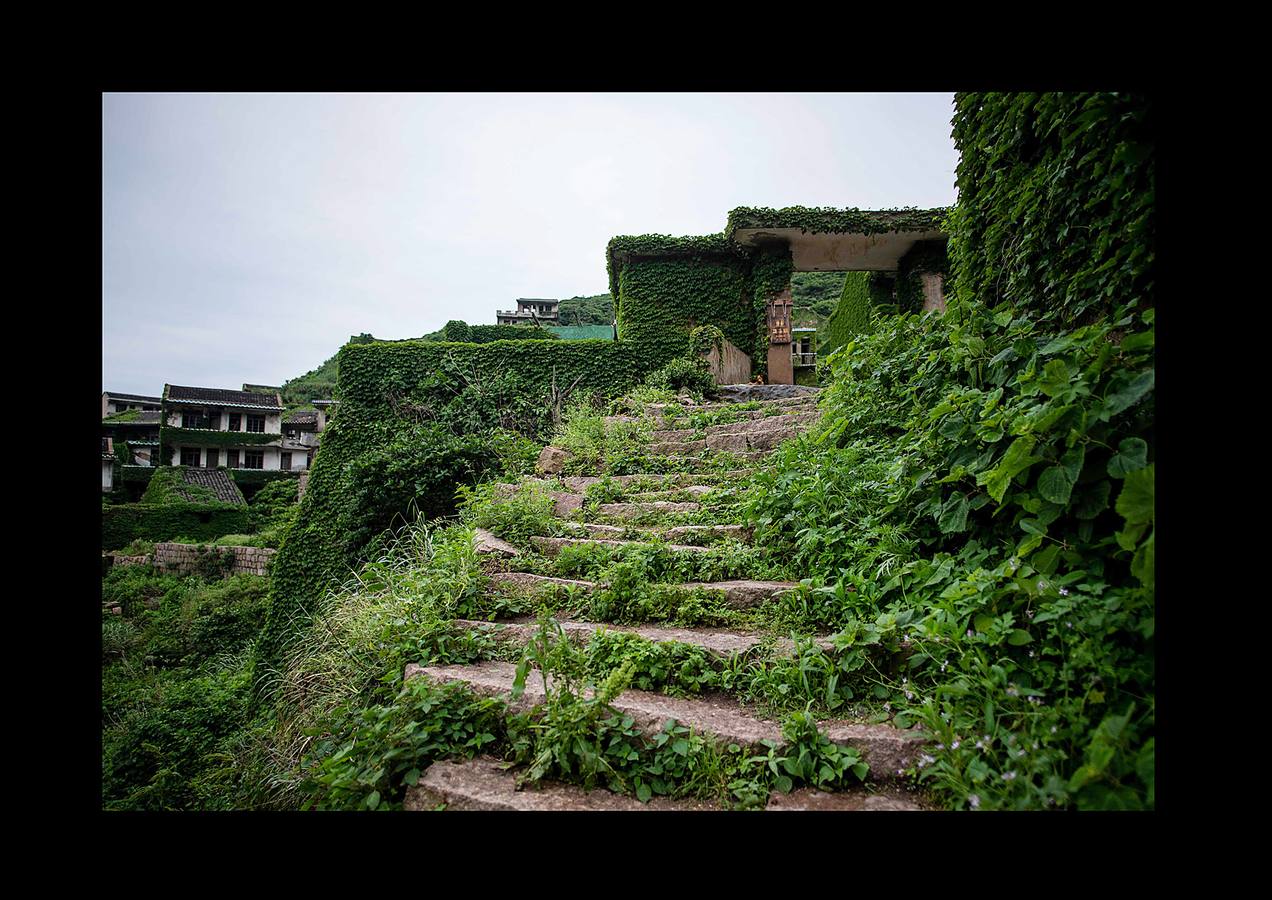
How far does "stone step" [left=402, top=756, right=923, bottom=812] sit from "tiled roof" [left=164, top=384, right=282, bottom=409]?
37.3m

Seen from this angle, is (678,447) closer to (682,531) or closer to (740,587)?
(682,531)

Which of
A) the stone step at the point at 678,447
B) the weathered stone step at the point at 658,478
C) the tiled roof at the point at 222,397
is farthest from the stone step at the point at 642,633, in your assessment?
the tiled roof at the point at 222,397

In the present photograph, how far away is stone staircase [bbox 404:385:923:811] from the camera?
1746 millimetres

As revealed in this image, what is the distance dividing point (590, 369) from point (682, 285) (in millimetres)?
3664

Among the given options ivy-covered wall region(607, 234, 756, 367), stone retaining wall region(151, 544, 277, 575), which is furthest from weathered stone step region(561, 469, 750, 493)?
stone retaining wall region(151, 544, 277, 575)

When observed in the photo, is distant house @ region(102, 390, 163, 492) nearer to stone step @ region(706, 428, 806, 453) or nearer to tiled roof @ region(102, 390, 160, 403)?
tiled roof @ region(102, 390, 160, 403)

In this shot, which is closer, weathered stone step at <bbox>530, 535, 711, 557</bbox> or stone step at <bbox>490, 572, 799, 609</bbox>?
stone step at <bbox>490, 572, 799, 609</bbox>

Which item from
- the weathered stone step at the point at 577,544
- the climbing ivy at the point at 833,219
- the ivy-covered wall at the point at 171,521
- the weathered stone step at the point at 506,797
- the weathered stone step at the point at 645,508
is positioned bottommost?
the ivy-covered wall at the point at 171,521

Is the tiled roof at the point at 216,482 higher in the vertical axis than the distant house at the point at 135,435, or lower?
lower

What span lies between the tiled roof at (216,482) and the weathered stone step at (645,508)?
87.4ft

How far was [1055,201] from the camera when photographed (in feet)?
8.38

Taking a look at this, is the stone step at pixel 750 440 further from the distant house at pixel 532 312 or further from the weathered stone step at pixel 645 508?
the distant house at pixel 532 312

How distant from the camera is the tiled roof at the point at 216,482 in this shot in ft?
80.6
